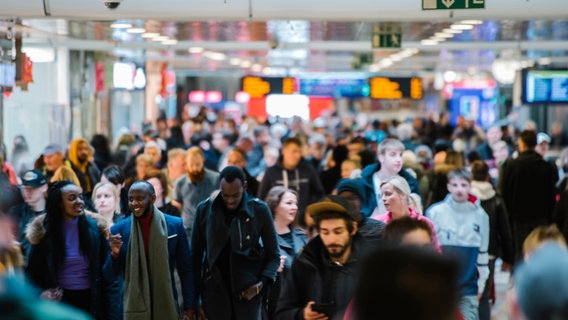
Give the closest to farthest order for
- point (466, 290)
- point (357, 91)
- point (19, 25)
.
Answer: point (466, 290), point (19, 25), point (357, 91)

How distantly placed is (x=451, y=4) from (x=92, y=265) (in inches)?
193

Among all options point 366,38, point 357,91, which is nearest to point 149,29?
point 366,38

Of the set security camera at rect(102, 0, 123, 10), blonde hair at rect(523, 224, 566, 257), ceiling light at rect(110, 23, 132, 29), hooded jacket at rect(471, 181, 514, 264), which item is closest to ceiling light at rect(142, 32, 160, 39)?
A: ceiling light at rect(110, 23, 132, 29)

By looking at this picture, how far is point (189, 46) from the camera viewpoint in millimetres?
21578

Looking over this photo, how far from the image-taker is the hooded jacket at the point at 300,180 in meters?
14.1

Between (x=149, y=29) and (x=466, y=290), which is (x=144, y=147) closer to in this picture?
(x=149, y=29)

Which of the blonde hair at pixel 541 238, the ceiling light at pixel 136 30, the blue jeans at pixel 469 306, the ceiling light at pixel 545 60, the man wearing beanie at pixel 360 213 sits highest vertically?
the ceiling light at pixel 136 30

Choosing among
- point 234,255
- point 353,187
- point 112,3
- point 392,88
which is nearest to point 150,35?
point 112,3

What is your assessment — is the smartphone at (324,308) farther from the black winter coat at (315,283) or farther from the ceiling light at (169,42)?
the ceiling light at (169,42)

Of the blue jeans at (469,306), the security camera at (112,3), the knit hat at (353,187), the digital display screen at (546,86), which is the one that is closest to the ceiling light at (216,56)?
the digital display screen at (546,86)

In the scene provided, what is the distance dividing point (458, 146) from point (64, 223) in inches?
604

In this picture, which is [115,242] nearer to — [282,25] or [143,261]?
[143,261]

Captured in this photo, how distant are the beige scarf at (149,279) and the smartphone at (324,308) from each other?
229cm

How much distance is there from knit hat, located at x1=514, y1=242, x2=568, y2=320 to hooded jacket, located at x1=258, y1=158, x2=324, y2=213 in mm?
10225
